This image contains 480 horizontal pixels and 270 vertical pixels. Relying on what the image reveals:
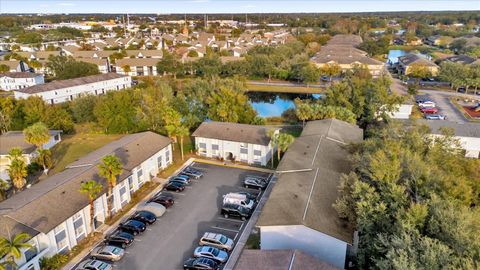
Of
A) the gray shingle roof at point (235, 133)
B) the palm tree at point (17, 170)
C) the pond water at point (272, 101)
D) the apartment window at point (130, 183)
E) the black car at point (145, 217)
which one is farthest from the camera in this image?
the pond water at point (272, 101)

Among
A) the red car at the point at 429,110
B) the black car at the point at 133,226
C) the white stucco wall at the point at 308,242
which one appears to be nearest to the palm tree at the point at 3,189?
the black car at the point at 133,226

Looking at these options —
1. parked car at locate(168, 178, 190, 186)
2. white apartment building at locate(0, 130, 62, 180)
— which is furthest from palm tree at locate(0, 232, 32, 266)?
white apartment building at locate(0, 130, 62, 180)

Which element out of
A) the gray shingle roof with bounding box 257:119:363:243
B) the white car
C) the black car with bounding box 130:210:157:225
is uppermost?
the gray shingle roof with bounding box 257:119:363:243

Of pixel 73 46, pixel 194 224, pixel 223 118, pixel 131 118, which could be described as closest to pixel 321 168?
pixel 194 224

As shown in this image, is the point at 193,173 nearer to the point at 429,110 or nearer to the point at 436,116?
the point at 436,116

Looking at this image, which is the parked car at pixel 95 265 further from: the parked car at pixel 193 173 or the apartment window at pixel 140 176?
the parked car at pixel 193 173

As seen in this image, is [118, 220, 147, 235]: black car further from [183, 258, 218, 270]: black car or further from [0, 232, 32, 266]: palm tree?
[0, 232, 32, 266]: palm tree
